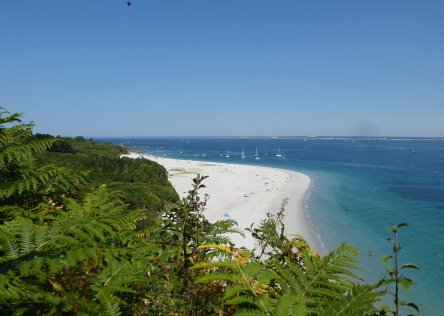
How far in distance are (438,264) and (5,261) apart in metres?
29.7

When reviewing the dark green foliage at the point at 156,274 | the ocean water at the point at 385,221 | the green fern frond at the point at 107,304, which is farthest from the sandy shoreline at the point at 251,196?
the green fern frond at the point at 107,304

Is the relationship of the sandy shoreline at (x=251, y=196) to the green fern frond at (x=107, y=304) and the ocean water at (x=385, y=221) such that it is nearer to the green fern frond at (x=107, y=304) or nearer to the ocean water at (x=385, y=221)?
the ocean water at (x=385, y=221)

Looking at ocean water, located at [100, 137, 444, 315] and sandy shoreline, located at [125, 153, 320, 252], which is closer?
ocean water, located at [100, 137, 444, 315]

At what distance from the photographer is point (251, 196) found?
48031mm

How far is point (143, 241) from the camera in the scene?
290cm

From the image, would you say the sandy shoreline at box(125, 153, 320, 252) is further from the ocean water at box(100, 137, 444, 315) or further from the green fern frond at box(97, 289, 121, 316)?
the green fern frond at box(97, 289, 121, 316)

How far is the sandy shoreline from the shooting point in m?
33.3

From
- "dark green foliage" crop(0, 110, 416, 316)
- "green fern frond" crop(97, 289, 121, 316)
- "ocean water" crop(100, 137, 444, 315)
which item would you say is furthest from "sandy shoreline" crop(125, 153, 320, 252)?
"green fern frond" crop(97, 289, 121, 316)

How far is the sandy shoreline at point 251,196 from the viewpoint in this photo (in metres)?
33.3

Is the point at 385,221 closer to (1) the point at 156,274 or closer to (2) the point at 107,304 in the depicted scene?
(1) the point at 156,274

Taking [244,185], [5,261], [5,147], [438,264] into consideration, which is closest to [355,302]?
[5,261]

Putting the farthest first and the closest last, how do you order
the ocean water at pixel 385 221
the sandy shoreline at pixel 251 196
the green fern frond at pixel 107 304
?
1. the sandy shoreline at pixel 251 196
2. the ocean water at pixel 385 221
3. the green fern frond at pixel 107 304

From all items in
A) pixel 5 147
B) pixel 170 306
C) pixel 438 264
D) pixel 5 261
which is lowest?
pixel 438 264

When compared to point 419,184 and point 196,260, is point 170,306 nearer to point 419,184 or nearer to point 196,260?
point 196,260
